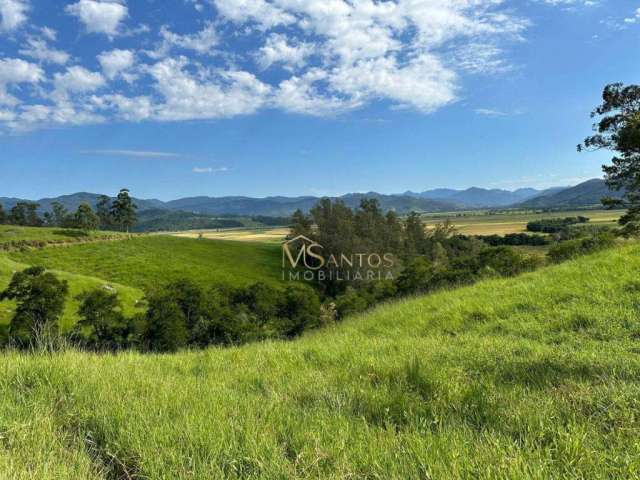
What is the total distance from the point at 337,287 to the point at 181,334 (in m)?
42.8

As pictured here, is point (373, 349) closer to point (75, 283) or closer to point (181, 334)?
point (181, 334)

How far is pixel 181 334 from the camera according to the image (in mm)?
23312

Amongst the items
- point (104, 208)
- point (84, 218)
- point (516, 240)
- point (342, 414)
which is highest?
point (104, 208)

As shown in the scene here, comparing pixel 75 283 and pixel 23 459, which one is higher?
pixel 23 459

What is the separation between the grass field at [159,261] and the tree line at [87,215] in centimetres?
1649

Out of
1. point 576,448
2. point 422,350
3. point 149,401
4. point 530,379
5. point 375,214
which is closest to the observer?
point 576,448

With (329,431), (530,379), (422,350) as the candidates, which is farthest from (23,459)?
(422,350)

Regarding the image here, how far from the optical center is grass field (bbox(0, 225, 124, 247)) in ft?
201

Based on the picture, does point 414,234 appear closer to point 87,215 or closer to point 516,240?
point 516,240

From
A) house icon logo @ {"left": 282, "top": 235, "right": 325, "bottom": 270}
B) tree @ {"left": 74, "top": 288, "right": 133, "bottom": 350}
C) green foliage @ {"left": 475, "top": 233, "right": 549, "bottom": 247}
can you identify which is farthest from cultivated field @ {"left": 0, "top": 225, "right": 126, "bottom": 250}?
green foliage @ {"left": 475, "top": 233, "right": 549, "bottom": 247}

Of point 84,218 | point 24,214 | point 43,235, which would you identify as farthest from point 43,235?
point 24,214

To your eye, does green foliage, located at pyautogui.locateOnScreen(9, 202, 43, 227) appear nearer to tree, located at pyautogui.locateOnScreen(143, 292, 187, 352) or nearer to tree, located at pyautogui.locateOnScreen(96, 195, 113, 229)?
tree, located at pyautogui.locateOnScreen(96, 195, 113, 229)

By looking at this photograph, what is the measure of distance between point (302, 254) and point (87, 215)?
5240 centimetres

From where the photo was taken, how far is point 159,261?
65500 mm
